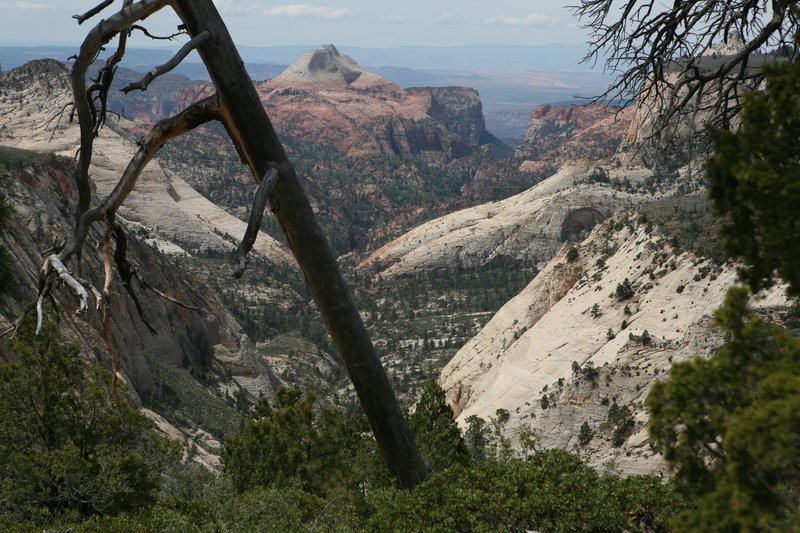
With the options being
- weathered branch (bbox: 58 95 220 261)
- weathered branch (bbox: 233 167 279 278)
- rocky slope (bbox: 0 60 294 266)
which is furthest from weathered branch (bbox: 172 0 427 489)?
rocky slope (bbox: 0 60 294 266)

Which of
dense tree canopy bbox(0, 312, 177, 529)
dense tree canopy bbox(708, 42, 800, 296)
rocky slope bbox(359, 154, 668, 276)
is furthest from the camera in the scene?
rocky slope bbox(359, 154, 668, 276)

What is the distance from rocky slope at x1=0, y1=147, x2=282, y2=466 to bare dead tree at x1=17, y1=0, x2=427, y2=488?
21.2 metres

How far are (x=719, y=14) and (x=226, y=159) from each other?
513ft

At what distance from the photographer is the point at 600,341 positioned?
107 feet

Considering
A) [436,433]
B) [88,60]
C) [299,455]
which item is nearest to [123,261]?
[88,60]

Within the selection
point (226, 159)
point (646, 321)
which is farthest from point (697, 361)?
point (226, 159)

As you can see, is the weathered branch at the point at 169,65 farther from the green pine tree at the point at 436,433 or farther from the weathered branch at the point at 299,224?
the green pine tree at the point at 436,433

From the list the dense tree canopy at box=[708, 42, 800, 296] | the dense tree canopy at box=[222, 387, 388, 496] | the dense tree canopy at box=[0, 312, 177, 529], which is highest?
the dense tree canopy at box=[708, 42, 800, 296]

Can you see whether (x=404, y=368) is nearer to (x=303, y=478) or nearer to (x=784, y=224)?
(x=303, y=478)

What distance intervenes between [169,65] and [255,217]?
948 mm

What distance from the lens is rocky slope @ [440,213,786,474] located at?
82.7 feet

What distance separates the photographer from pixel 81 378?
10625mm

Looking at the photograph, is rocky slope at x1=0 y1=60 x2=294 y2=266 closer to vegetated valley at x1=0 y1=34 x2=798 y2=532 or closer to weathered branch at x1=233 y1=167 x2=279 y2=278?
vegetated valley at x1=0 y1=34 x2=798 y2=532

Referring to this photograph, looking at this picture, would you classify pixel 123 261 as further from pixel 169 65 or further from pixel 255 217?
pixel 169 65
